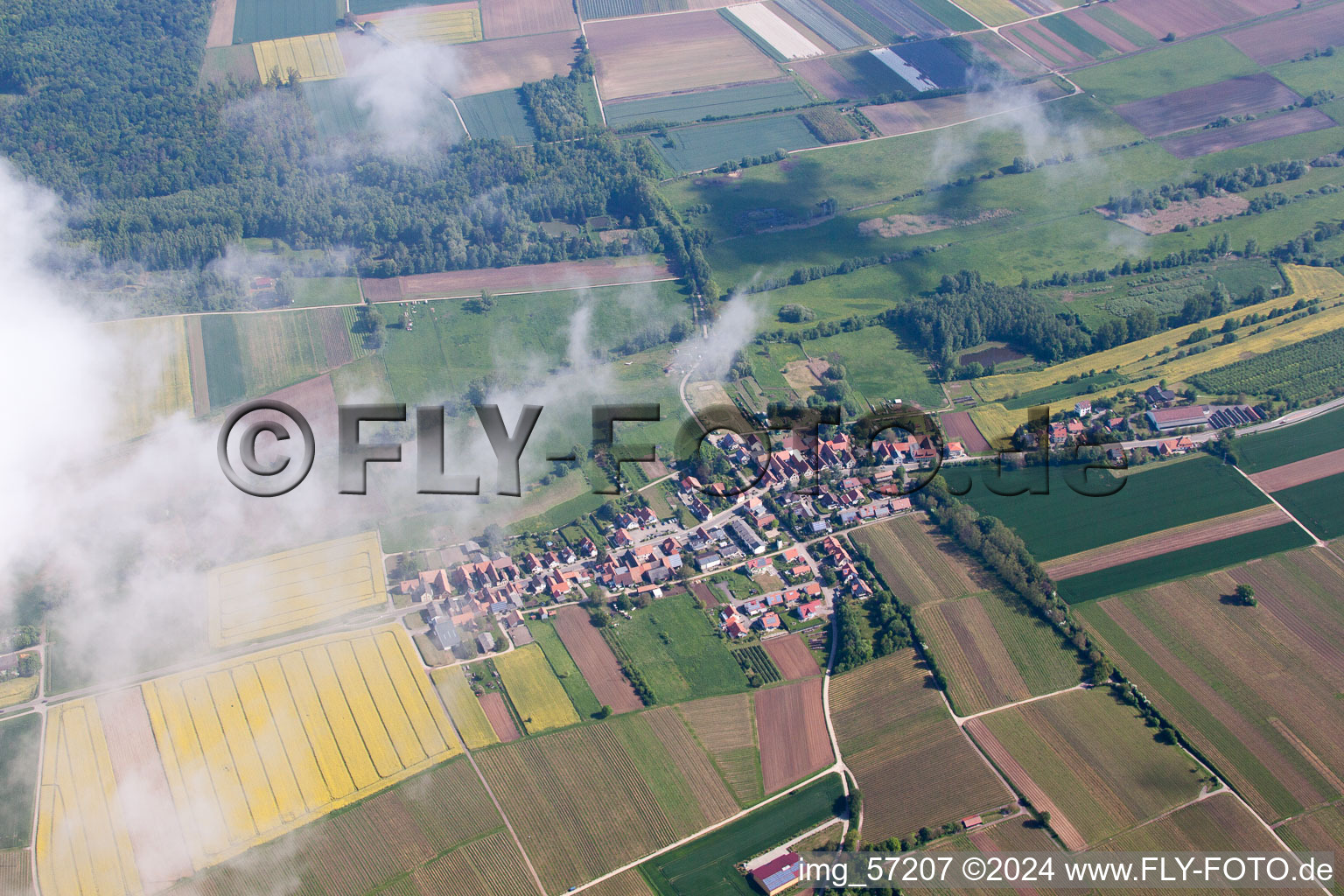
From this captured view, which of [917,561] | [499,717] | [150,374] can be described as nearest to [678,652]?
[499,717]

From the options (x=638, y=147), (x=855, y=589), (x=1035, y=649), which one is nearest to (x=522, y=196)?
(x=638, y=147)

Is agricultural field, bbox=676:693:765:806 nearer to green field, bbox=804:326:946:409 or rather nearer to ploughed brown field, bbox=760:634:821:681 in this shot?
ploughed brown field, bbox=760:634:821:681

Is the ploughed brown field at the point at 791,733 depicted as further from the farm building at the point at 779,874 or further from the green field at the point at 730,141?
the green field at the point at 730,141

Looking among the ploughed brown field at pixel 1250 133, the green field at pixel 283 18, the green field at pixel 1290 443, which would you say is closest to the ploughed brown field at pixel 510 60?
the green field at pixel 283 18

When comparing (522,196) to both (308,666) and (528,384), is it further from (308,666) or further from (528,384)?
(308,666)

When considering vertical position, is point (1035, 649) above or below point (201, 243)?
below
